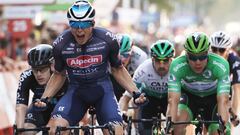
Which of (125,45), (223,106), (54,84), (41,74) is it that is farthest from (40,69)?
(125,45)

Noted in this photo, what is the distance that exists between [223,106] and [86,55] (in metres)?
1.68

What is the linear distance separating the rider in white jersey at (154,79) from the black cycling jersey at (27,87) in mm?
1281

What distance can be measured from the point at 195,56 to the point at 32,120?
2.18m

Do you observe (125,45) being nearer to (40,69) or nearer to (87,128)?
(40,69)

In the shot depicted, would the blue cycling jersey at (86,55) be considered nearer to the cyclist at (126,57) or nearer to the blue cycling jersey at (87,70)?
the blue cycling jersey at (87,70)

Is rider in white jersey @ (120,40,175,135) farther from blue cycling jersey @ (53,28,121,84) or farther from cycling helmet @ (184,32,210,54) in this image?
blue cycling jersey @ (53,28,121,84)

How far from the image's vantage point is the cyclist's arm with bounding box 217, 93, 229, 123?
8.77 metres

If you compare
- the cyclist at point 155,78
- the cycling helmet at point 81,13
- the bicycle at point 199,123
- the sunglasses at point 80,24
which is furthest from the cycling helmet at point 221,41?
the sunglasses at point 80,24

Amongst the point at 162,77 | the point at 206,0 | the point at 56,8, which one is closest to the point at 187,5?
the point at 206,0

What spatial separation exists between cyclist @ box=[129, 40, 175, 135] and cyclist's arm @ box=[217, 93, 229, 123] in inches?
50.4

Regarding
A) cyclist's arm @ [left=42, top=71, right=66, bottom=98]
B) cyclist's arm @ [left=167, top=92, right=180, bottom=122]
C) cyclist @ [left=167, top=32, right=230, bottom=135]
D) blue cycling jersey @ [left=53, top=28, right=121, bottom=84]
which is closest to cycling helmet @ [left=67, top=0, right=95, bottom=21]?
blue cycling jersey @ [left=53, top=28, right=121, bottom=84]

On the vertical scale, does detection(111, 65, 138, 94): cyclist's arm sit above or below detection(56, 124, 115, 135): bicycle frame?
above

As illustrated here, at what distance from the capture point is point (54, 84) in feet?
29.2

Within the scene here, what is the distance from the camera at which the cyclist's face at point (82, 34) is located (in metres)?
8.44
